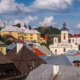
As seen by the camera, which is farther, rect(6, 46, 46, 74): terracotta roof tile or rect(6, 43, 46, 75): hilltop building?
rect(6, 46, 46, 74): terracotta roof tile

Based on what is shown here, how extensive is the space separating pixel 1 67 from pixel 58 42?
296 ft

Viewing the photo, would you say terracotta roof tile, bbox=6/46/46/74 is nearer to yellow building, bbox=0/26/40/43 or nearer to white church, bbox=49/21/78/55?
white church, bbox=49/21/78/55

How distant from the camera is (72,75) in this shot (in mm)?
23078

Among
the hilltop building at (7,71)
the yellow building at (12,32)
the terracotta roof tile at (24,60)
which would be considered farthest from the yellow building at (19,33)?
the hilltop building at (7,71)

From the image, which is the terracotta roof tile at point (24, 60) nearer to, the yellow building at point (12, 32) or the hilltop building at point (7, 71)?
the hilltop building at point (7, 71)

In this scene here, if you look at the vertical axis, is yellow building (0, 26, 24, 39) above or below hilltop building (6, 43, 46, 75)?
above

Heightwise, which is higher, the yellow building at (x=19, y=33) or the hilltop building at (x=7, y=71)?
the yellow building at (x=19, y=33)

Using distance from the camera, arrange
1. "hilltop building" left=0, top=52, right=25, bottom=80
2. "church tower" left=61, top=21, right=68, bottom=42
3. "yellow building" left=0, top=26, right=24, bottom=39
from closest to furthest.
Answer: "hilltop building" left=0, top=52, right=25, bottom=80 → "church tower" left=61, top=21, right=68, bottom=42 → "yellow building" left=0, top=26, right=24, bottom=39

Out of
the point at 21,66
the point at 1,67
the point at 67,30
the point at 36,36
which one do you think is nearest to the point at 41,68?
the point at 1,67

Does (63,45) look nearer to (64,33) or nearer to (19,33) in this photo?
(64,33)

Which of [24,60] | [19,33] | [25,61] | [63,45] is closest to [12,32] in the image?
[19,33]

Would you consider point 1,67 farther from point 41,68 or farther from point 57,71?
point 57,71

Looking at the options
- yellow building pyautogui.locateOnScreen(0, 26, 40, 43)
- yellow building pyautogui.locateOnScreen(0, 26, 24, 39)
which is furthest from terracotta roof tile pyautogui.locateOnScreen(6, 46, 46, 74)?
yellow building pyautogui.locateOnScreen(0, 26, 40, 43)

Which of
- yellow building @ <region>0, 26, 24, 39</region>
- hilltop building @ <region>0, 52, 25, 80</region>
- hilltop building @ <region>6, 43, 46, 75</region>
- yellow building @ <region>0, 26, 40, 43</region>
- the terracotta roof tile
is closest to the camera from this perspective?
hilltop building @ <region>0, 52, 25, 80</region>
